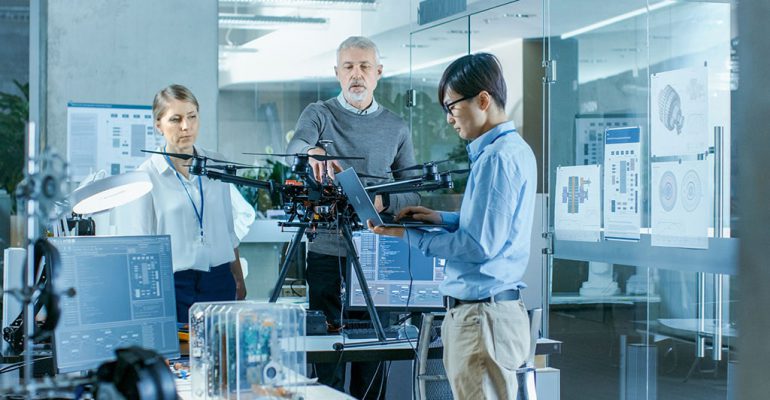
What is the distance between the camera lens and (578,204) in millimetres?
5066

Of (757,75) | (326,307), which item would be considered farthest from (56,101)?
(757,75)

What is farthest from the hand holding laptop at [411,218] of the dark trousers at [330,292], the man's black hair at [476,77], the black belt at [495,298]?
the dark trousers at [330,292]

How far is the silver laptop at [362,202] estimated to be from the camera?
275cm

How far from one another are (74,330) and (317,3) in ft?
17.3

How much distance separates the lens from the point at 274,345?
2092 millimetres

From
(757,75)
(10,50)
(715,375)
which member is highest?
(10,50)

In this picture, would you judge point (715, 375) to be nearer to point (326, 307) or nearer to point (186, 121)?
Result: point (326, 307)

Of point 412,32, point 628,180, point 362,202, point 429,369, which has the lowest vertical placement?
point 429,369

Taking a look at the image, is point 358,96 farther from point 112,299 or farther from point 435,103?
point 435,103

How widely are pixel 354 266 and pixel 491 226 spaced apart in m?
1.01

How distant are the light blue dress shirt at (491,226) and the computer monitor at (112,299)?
0.77m

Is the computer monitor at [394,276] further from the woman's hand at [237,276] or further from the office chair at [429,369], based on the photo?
the woman's hand at [237,276]

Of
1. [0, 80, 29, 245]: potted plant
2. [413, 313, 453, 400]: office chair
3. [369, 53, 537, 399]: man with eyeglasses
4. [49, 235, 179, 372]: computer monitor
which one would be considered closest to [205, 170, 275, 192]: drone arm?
[49, 235, 179, 372]: computer monitor

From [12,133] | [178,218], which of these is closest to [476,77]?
[178,218]
